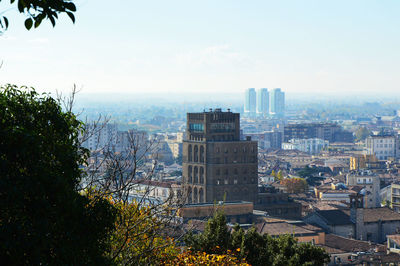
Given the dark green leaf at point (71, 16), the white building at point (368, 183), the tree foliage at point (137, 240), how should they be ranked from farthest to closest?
the white building at point (368, 183) < the tree foliage at point (137, 240) < the dark green leaf at point (71, 16)

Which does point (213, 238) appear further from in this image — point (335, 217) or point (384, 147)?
point (384, 147)

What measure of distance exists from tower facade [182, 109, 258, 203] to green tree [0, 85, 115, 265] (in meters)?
54.7

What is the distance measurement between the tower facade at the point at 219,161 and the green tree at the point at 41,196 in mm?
54732

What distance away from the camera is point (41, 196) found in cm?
927

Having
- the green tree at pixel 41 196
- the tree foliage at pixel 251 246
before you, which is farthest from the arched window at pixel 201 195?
the green tree at pixel 41 196

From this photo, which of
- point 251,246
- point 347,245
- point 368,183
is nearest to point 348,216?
point 347,245

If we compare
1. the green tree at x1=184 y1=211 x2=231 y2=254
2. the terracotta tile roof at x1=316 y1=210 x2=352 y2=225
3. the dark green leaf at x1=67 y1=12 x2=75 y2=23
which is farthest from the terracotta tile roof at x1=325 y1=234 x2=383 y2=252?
the dark green leaf at x1=67 y1=12 x2=75 y2=23

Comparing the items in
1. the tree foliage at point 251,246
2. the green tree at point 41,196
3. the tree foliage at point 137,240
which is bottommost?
the tree foliage at point 251,246

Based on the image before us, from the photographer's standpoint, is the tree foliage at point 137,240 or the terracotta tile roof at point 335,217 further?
the terracotta tile roof at point 335,217

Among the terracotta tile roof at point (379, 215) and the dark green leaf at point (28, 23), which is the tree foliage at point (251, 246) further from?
the terracotta tile roof at point (379, 215)

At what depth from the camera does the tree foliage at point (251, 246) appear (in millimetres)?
18953

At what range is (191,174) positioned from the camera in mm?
68438

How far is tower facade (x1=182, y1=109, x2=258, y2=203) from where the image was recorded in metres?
65.9

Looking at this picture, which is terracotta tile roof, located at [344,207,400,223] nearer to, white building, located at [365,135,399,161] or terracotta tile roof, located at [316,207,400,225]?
terracotta tile roof, located at [316,207,400,225]
